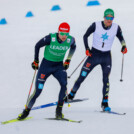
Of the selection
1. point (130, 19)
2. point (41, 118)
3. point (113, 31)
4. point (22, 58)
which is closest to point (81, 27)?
point (130, 19)

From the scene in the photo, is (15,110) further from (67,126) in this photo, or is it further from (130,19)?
(130,19)

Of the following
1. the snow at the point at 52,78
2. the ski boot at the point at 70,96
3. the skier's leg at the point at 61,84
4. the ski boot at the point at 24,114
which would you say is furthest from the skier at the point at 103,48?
the ski boot at the point at 24,114

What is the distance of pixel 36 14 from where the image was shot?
14.8m

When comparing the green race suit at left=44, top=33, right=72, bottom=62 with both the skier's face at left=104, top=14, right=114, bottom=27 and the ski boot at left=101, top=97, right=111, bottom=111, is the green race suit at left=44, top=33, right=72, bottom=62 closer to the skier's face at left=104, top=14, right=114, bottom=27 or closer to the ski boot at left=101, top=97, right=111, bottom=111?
the skier's face at left=104, top=14, right=114, bottom=27

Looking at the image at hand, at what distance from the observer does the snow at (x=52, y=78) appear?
22.9 feet

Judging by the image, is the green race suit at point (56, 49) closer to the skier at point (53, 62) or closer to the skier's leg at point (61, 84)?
the skier at point (53, 62)

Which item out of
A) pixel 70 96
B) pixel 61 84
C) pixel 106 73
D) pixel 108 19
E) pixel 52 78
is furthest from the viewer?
pixel 52 78

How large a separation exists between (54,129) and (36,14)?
8.74m

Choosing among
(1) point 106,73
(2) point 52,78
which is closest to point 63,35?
(1) point 106,73

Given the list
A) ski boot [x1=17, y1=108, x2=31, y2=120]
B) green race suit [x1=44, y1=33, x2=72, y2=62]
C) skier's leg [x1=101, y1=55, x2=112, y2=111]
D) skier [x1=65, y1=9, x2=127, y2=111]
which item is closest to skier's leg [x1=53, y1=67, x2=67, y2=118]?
green race suit [x1=44, y1=33, x2=72, y2=62]

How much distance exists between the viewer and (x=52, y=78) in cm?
1010

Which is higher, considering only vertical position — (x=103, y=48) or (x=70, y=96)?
(x=103, y=48)

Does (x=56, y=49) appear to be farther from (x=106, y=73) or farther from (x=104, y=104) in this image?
(x=104, y=104)

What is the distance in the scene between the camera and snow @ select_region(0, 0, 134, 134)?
698 cm
